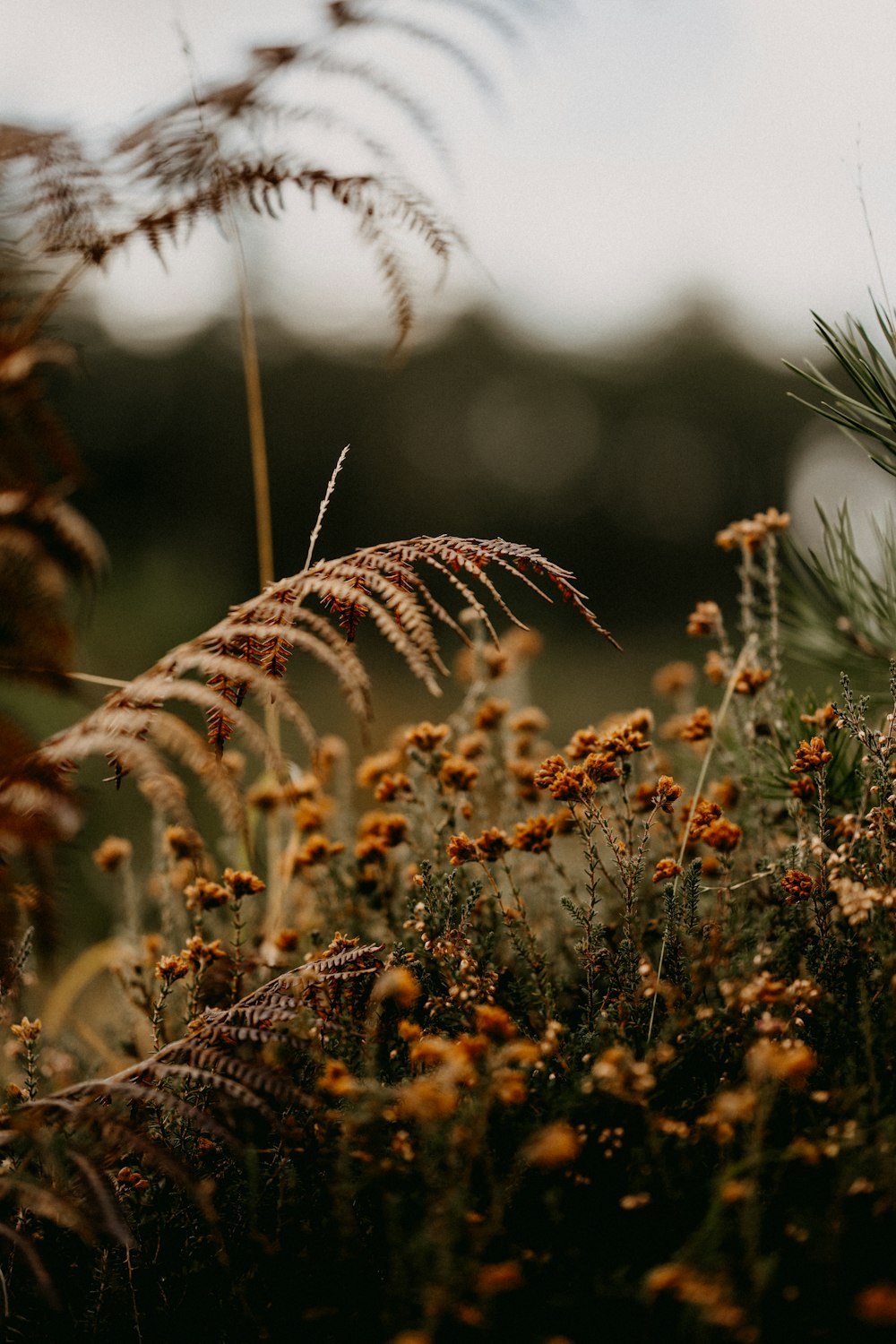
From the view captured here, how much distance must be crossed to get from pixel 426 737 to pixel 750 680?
2.10 feet

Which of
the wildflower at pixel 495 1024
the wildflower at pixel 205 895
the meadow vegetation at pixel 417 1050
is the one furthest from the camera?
the wildflower at pixel 205 895

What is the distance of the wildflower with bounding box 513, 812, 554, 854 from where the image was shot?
4.86ft

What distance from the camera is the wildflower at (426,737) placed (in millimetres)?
1756

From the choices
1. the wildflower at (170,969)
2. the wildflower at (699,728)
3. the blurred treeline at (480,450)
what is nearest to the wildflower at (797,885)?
the wildflower at (699,728)

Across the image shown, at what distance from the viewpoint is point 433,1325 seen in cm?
78

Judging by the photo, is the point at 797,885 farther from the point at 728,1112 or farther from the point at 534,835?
the point at 728,1112

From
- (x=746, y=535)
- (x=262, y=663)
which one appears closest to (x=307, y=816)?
(x=262, y=663)

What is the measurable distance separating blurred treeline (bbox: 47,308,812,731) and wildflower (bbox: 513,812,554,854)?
9429 mm

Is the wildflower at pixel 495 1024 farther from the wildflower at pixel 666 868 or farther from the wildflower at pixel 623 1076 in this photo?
the wildflower at pixel 666 868

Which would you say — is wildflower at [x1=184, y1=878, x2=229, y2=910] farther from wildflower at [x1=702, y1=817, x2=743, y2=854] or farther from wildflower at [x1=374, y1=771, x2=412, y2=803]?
wildflower at [x1=702, y1=817, x2=743, y2=854]

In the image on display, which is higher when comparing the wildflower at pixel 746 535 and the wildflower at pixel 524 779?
the wildflower at pixel 746 535

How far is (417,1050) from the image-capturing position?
0.98m

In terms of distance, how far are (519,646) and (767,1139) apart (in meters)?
1.86

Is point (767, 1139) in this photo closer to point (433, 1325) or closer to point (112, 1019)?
point (433, 1325)
